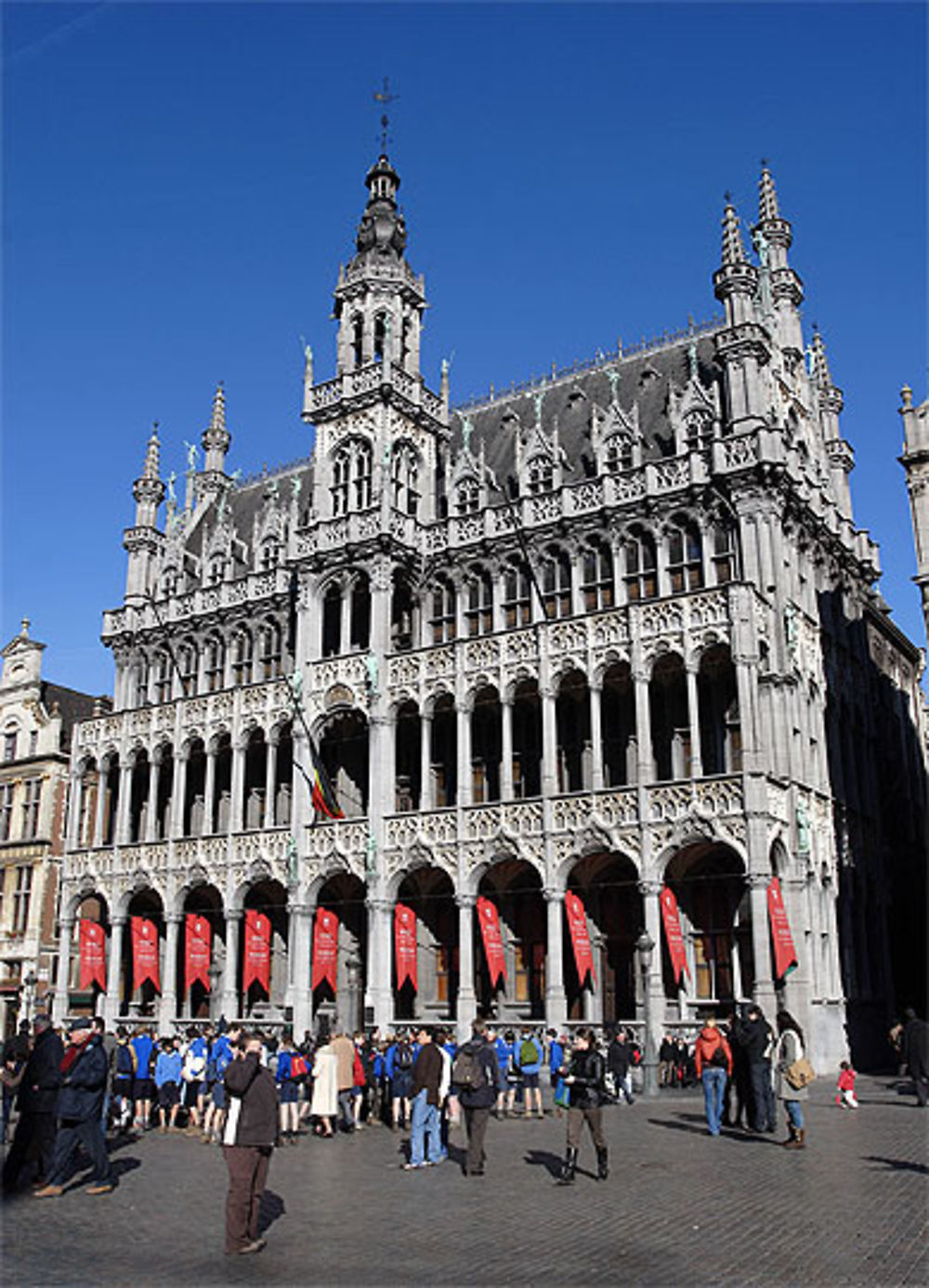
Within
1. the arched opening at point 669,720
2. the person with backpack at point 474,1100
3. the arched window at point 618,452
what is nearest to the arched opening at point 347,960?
the arched opening at point 669,720

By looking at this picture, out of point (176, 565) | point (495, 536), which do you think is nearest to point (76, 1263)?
point (495, 536)

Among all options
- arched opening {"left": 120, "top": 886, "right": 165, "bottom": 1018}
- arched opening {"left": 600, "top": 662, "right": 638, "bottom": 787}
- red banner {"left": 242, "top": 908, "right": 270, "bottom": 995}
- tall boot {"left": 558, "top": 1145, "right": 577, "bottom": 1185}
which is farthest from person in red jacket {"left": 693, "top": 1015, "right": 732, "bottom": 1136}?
arched opening {"left": 120, "top": 886, "right": 165, "bottom": 1018}

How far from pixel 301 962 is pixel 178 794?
9.26m

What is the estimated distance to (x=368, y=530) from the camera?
41000 millimetres

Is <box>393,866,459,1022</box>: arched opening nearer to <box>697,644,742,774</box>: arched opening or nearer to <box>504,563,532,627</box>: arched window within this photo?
<box>504,563,532,627</box>: arched window

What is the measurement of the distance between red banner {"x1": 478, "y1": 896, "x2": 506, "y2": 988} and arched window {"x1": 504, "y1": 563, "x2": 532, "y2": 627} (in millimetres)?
9696

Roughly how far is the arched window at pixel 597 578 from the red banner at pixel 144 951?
2029 centimetres

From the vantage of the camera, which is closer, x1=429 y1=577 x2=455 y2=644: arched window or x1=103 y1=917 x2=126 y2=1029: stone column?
x1=429 y1=577 x2=455 y2=644: arched window

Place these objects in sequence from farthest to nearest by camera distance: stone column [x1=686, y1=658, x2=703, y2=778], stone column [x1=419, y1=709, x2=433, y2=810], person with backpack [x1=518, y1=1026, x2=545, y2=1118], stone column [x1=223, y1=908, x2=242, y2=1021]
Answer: stone column [x1=223, y1=908, x2=242, y2=1021], stone column [x1=419, y1=709, x2=433, y2=810], stone column [x1=686, y1=658, x2=703, y2=778], person with backpack [x1=518, y1=1026, x2=545, y2=1118]

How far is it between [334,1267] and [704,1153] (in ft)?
28.7

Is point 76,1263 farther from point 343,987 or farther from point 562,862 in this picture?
point 343,987

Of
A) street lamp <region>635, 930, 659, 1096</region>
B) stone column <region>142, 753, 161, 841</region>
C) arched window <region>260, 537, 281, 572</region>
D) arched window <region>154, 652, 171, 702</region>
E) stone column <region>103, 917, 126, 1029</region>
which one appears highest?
arched window <region>260, 537, 281, 572</region>

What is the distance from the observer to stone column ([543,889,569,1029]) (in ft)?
108

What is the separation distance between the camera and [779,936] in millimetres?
30531
